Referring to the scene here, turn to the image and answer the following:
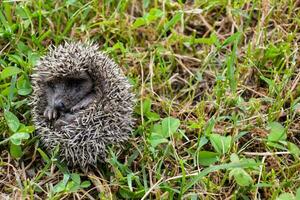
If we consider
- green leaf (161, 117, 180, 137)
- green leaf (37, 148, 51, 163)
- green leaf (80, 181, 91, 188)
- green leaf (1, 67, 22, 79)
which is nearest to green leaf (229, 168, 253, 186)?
green leaf (161, 117, 180, 137)

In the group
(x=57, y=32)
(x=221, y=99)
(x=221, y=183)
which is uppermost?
(x=57, y=32)

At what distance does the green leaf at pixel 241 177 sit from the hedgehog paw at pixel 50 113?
1156mm

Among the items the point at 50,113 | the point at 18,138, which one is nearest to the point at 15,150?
the point at 18,138

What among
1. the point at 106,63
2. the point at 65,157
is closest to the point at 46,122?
the point at 65,157

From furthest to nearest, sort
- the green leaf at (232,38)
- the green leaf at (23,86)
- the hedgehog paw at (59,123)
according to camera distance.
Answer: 1. the green leaf at (232,38)
2. the green leaf at (23,86)
3. the hedgehog paw at (59,123)

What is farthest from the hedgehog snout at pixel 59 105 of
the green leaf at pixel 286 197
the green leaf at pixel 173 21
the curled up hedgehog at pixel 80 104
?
the green leaf at pixel 286 197

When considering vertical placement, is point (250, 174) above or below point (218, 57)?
below

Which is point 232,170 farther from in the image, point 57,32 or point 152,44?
point 57,32

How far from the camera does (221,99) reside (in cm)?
409

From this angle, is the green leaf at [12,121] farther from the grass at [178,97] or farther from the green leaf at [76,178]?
the green leaf at [76,178]

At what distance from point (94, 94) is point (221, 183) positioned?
1004mm

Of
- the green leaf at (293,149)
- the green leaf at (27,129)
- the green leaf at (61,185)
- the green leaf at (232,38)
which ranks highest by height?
the green leaf at (232,38)

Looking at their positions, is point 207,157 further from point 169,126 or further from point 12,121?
point 12,121

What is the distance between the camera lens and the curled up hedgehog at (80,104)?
3.61 metres
